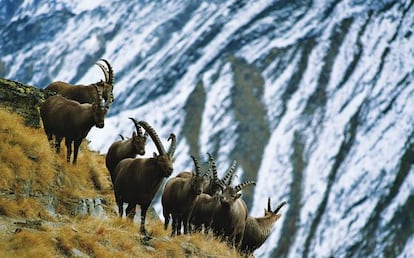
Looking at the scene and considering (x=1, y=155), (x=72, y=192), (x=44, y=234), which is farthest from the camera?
(x=72, y=192)

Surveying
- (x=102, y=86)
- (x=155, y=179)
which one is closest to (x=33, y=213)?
(x=155, y=179)

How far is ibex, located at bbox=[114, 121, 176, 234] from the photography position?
61.1 ft

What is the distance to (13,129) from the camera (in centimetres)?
1998

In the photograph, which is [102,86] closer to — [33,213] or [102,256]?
[33,213]

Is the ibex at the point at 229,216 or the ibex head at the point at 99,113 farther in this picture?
the ibex at the point at 229,216

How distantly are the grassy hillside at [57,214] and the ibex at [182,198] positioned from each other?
0.80 metres

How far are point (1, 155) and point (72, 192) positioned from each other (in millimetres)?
2580

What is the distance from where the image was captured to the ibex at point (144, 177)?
61.1ft

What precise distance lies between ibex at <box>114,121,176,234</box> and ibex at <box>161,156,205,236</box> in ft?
7.33

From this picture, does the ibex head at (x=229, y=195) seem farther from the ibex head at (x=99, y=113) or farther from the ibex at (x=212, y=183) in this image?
the ibex head at (x=99, y=113)

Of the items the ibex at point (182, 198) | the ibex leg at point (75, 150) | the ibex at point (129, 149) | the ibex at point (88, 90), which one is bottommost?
the ibex at point (182, 198)

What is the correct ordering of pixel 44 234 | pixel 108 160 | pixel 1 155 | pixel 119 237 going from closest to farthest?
1. pixel 44 234
2. pixel 119 237
3. pixel 1 155
4. pixel 108 160

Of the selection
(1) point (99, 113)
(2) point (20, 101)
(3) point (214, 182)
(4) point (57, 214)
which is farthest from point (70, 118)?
(3) point (214, 182)

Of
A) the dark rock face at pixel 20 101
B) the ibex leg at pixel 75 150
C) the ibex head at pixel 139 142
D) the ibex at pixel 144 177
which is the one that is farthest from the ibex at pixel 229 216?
the dark rock face at pixel 20 101
